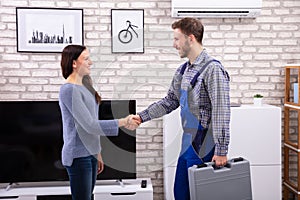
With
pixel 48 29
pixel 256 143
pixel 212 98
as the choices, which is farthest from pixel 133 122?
pixel 48 29

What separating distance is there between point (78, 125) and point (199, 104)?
72 cm

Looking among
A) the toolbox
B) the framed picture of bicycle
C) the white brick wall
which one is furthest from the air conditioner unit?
the toolbox

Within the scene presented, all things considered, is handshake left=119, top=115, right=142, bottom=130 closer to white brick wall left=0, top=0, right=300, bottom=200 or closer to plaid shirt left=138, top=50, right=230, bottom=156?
plaid shirt left=138, top=50, right=230, bottom=156

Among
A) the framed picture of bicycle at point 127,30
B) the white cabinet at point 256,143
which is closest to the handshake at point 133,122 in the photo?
the white cabinet at point 256,143

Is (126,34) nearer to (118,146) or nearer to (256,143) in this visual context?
(118,146)

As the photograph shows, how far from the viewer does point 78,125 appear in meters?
2.59

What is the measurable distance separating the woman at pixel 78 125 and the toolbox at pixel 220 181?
627 mm

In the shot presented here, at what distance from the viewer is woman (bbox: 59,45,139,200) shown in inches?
101

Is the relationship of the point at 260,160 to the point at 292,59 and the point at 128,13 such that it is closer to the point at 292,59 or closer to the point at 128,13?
the point at 292,59

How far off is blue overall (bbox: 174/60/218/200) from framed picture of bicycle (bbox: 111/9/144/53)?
130cm

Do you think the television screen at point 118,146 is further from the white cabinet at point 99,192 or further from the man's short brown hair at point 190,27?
the man's short brown hair at point 190,27

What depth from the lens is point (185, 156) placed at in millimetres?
2621

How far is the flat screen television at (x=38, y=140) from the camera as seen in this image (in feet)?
12.0

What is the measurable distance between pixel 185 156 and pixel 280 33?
1.94 metres
